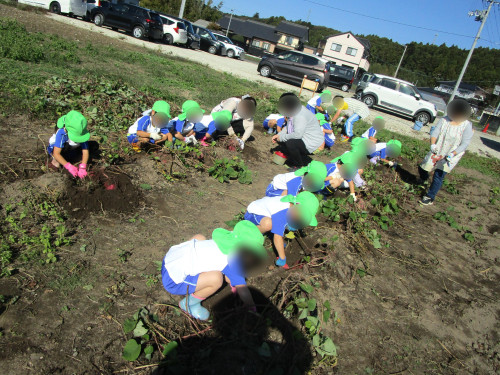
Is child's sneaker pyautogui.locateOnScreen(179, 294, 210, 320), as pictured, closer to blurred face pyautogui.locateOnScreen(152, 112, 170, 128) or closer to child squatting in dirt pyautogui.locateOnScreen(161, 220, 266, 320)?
child squatting in dirt pyautogui.locateOnScreen(161, 220, 266, 320)

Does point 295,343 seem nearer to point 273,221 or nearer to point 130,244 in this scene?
point 273,221

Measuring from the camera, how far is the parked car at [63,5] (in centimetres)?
1681

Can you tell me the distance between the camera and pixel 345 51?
167 feet

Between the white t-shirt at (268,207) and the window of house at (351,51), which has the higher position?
the window of house at (351,51)

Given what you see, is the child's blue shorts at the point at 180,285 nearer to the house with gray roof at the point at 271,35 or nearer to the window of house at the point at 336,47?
the house with gray roof at the point at 271,35

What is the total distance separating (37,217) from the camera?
292 cm

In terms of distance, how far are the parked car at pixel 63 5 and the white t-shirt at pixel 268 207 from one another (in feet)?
63.0

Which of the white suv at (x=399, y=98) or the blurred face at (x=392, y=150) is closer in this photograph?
the blurred face at (x=392, y=150)

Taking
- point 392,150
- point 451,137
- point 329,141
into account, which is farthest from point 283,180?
point 329,141

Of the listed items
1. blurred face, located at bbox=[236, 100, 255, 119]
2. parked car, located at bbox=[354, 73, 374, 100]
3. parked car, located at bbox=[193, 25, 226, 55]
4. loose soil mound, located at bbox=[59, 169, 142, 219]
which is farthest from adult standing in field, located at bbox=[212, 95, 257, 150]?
parked car, located at bbox=[193, 25, 226, 55]

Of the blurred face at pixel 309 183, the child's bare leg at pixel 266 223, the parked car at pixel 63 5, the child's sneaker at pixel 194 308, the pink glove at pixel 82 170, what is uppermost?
the parked car at pixel 63 5

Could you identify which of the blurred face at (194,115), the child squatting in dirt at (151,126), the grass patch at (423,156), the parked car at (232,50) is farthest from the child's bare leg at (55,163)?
the parked car at (232,50)

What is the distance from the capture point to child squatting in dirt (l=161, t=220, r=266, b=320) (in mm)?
2279

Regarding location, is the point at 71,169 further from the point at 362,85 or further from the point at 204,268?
the point at 362,85
